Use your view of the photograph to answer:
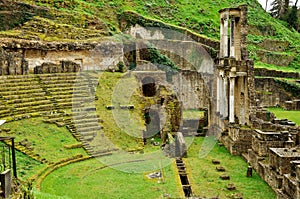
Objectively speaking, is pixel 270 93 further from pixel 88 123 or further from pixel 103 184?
pixel 103 184

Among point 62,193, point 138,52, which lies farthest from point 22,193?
point 138,52

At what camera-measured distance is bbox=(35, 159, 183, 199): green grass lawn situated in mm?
15270

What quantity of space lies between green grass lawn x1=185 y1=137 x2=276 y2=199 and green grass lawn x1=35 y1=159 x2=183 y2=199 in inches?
43.4

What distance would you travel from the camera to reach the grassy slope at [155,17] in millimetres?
35656

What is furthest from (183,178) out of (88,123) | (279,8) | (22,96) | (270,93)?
(279,8)

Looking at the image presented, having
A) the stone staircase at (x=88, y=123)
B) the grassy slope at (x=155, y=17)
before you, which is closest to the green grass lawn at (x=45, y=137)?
the stone staircase at (x=88, y=123)

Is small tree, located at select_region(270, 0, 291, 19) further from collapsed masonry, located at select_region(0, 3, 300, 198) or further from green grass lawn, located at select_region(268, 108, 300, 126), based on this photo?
green grass lawn, located at select_region(268, 108, 300, 126)

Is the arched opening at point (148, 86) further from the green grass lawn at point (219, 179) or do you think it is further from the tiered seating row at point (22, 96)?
the green grass lawn at point (219, 179)

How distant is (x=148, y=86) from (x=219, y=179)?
47.8 feet

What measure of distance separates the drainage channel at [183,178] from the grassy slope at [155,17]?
18200 mm

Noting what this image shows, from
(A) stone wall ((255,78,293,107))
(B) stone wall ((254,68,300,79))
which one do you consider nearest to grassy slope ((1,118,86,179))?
(A) stone wall ((255,78,293,107))

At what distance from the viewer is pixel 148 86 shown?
31016mm

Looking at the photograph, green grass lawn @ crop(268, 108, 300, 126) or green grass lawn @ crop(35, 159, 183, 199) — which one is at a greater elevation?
green grass lawn @ crop(268, 108, 300, 126)

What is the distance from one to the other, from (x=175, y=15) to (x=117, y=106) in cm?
2829
